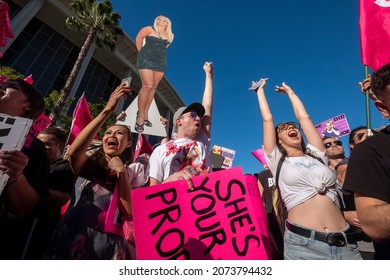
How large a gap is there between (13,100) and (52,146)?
96cm

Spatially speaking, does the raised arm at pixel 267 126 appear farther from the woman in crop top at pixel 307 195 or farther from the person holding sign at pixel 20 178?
the person holding sign at pixel 20 178

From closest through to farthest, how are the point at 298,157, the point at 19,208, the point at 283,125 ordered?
the point at 19,208, the point at 298,157, the point at 283,125

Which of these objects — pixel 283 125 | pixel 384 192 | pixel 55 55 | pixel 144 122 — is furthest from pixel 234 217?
pixel 55 55

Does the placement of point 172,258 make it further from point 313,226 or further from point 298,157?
point 298,157

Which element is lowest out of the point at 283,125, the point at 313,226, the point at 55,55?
the point at 313,226

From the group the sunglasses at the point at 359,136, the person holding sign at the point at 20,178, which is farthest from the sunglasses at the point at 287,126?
the person holding sign at the point at 20,178

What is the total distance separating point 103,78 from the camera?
26672 millimetres

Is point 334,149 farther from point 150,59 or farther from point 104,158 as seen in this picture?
point 104,158

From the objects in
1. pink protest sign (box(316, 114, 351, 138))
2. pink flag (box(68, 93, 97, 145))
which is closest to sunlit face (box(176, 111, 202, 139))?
pink flag (box(68, 93, 97, 145))

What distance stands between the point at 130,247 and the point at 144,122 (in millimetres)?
2020

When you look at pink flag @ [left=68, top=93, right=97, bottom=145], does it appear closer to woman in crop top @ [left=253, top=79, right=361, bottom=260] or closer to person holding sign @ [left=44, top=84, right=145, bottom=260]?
person holding sign @ [left=44, top=84, right=145, bottom=260]

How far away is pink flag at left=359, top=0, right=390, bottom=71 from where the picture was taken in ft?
8.35

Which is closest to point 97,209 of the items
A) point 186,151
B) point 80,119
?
point 186,151

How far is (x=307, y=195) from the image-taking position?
76.7 inches
